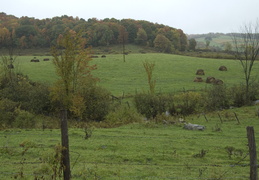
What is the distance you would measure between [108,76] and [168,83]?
46.0 ft

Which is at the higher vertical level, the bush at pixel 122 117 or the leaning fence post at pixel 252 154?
the leaning fence post at pixel 252 154

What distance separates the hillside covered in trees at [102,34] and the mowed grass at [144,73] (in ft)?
118

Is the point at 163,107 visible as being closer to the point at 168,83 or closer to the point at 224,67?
the point at 168,83

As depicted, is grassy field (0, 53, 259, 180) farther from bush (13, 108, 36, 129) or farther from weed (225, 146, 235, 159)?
bush (13, 108, 36, 129)

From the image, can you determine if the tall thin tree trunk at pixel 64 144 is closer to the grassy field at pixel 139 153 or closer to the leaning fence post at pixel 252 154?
the grassy field at pixel 139 153

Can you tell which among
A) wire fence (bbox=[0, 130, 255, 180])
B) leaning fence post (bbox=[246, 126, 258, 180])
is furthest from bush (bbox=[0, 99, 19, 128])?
leaning fence post (bbox=[246, 126, 258, 180])

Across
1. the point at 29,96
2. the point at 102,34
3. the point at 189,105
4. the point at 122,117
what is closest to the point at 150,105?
the point at 122,117

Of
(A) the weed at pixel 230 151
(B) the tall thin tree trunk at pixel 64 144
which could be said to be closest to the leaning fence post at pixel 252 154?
(B) the tall thin tree trunk at pixel 64 144

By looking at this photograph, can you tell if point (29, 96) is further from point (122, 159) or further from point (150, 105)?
point (122, 159)

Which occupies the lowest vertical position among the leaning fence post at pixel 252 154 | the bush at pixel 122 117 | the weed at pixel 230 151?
the bush at pixel 122 117

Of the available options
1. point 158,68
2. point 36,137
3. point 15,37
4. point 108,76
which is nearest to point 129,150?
point 36,137

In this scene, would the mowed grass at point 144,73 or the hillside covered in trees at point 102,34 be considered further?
the hillside covered in trees at point 102,34

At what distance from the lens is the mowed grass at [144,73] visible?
46.7m

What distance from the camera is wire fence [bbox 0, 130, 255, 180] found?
968 cm
